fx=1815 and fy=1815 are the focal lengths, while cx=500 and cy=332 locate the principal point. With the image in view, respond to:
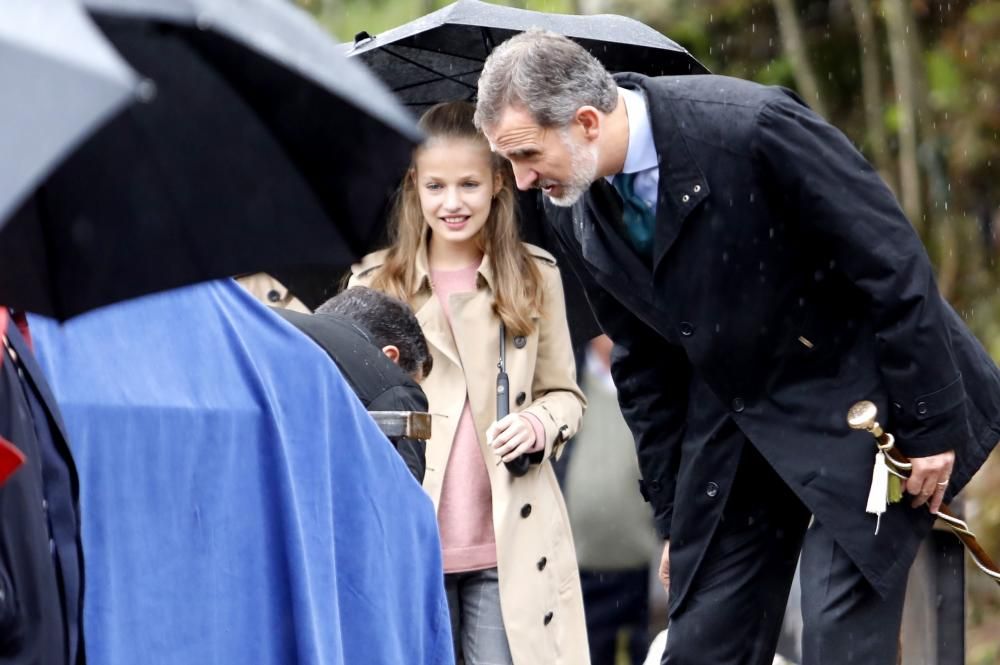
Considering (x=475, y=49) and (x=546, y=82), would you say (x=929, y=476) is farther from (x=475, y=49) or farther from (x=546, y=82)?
(x=475, y=49)

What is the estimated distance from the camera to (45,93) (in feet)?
5.94

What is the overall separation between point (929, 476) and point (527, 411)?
4.61 ft

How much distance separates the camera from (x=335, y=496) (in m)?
3.88

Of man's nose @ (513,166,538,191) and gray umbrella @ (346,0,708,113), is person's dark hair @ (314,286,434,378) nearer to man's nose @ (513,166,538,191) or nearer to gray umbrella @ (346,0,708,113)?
man's nose @ (513,166,538,191)

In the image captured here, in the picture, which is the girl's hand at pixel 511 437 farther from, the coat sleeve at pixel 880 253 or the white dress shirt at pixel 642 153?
the coat sleeve at pixel 880 253

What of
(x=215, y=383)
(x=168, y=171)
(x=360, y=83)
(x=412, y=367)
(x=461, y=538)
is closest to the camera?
(x=360, y=83)

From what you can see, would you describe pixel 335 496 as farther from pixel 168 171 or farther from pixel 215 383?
pixel 168 171

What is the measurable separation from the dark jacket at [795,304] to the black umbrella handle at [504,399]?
0.79m

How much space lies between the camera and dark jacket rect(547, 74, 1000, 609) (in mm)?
4336

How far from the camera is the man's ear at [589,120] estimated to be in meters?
4.47

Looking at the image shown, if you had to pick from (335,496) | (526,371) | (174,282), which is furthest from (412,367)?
(174,282)

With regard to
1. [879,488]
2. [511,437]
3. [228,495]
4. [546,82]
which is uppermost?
[546,82]

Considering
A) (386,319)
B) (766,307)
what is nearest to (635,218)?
(766,307)

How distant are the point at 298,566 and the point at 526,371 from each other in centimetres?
212
